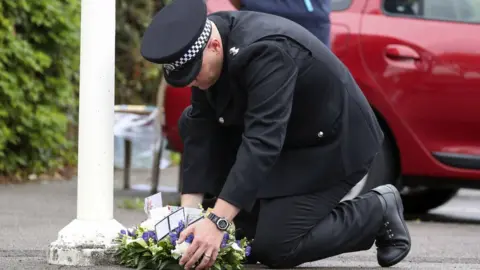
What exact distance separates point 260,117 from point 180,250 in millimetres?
547

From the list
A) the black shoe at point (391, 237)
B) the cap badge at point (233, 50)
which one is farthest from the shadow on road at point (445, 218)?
the cap badge at point (233, 50)

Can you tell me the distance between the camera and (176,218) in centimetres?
437

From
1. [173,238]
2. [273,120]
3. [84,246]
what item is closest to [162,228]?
[173,238]

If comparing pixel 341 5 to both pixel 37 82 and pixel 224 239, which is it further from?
Result: pixel 224 239

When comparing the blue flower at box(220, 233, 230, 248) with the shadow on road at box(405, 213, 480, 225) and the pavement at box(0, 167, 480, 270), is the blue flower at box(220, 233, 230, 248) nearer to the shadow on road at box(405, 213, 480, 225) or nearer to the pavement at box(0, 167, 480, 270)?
the pavement at box(0, 167, 480, 270)

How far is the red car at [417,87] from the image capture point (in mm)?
7059

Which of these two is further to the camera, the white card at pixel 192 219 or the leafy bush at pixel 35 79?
the leafy bush at pixel 35 79

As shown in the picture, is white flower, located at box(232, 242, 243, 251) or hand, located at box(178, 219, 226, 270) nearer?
hand, located at box(178, 219, 226, 270)

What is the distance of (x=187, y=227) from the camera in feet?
13.8

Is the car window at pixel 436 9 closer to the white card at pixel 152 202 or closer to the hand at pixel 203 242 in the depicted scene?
the white card at pixel 152 202

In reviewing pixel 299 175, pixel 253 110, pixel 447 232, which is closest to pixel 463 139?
pixel 447 232

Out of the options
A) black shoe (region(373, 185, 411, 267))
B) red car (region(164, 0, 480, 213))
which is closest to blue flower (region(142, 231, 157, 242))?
black shoe (region(373, 185, 411, 267))

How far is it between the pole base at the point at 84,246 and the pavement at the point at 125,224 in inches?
2.6

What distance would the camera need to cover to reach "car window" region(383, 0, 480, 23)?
7312 millimetres
